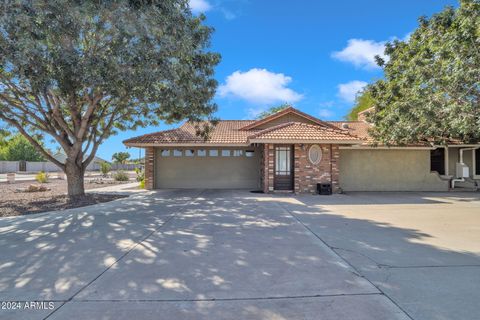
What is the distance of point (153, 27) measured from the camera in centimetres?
729

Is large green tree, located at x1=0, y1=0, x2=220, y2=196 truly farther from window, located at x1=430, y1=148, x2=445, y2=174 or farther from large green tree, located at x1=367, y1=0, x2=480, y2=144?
window, located at x1=430, y1=148, x2=445, y2=174

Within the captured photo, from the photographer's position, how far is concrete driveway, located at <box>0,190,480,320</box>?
10.3ft

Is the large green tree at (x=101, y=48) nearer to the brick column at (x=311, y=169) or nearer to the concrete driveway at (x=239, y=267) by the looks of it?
the concrete driveway at (x=239, y=267)

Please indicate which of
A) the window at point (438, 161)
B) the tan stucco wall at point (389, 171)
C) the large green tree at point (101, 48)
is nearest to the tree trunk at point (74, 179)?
the large green tree at point (101, 48)

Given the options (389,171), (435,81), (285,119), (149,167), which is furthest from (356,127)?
(149,167)

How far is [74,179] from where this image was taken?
12.1 m

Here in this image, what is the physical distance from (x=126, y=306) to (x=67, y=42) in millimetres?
7051

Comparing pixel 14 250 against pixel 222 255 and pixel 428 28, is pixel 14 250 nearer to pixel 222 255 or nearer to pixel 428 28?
pixel 222 255

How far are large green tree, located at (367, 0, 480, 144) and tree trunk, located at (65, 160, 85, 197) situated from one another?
1430 cm

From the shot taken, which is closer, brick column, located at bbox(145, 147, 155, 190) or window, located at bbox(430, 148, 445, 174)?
brick column, located at bbox(145, 147, 155, 190)

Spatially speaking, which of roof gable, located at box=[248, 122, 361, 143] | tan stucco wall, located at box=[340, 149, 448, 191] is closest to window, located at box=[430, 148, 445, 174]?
tan stucco wall, located at box=[340, 149, 448, 191]

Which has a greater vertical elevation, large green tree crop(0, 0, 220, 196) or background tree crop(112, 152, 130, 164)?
large green tree crop(0, 0, 220, 196)

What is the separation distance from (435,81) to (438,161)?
9.55 metres

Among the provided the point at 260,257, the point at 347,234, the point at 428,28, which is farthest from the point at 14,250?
the point at 428,28
